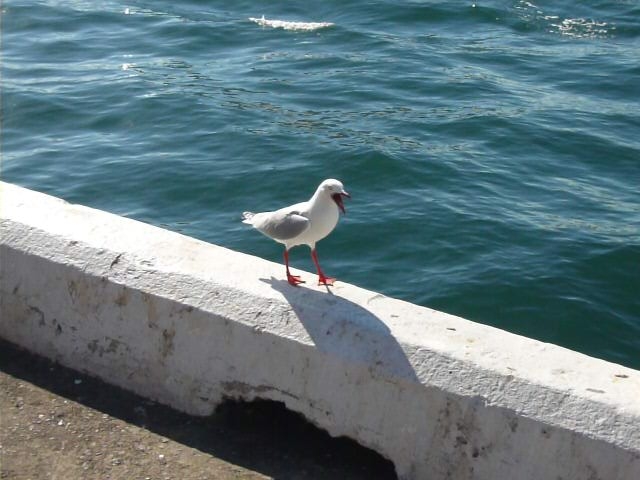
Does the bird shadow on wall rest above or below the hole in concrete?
above

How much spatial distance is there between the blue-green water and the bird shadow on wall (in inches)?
151

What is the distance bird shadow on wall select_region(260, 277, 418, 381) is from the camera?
4.53 m

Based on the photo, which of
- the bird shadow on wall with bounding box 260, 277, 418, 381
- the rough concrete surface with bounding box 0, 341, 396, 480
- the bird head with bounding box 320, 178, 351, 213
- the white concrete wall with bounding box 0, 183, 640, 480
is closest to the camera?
the white concrete wall with bounding box 0, 183, 640, 480

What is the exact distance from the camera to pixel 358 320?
15.4ft

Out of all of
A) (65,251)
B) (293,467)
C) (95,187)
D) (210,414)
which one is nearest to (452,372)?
(293,467)

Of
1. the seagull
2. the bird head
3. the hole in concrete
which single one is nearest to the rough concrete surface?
the hole in concrete

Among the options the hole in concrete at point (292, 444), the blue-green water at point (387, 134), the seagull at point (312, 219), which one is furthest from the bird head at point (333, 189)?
the blue-green water at point (387, 134)

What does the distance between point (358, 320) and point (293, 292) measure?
42 centimetres

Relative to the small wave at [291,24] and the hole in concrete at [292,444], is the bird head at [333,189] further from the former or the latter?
the small wave at [291,24]

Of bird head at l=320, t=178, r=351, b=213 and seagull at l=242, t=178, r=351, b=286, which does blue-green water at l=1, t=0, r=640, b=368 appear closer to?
seagull at l=242, t=178, r=351, b=286

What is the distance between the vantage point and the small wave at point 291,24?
15.6 meters

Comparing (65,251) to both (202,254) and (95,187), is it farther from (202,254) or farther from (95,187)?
(95,187)

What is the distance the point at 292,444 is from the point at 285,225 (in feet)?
3.97

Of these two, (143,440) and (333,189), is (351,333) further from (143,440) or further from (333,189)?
(143,440)
